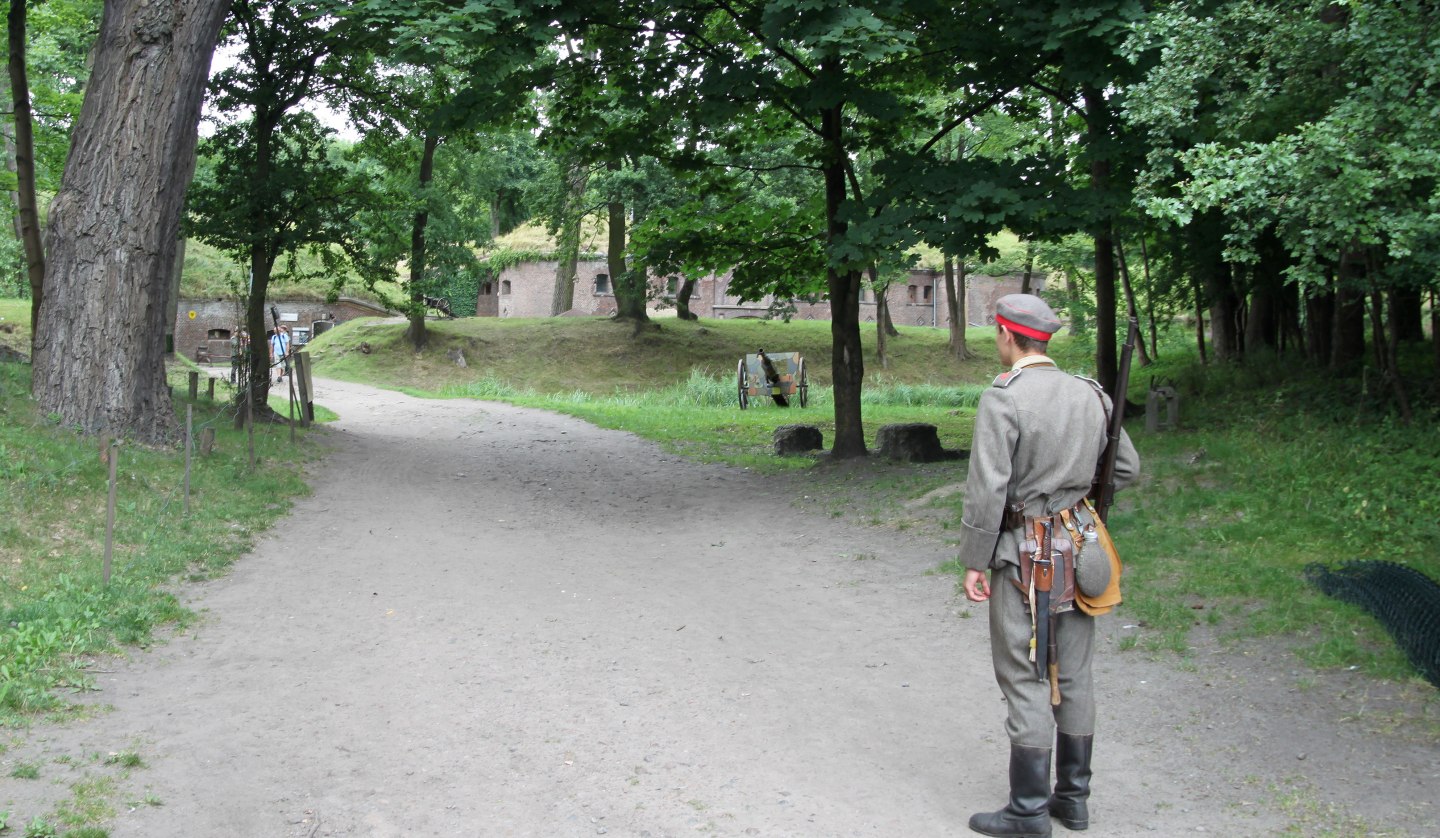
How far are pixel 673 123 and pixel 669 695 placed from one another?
10.9 metres

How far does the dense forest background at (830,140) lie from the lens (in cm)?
704

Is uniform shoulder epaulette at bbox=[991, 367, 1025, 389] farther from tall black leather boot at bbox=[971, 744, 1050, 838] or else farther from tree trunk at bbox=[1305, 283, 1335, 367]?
tree trunk at bbox=[1305, 283, 1335, 367]

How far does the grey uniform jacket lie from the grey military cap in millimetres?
171

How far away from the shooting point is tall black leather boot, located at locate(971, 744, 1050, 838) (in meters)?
4.74

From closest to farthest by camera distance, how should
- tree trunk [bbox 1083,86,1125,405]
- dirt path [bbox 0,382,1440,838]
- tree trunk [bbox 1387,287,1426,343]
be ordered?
dirt path [bbox 0,382,1440,838] → tree trunk [bbox 1083,86,1125,405] → tree trunk [bbox 1387,287,1426,343]

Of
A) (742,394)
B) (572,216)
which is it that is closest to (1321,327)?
(742,394)

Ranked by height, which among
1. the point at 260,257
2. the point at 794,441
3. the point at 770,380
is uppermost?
the point at 260,257

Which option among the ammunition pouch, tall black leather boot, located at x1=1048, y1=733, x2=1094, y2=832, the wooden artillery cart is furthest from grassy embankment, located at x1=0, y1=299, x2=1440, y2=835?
the wooden artillery cart

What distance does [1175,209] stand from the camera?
671 centimetres

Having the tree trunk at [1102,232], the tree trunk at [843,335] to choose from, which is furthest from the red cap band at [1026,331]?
the tree trunk at [843,335]

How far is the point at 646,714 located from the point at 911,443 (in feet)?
35.4

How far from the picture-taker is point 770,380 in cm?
3466

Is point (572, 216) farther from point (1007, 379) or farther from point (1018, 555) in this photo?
point (1018, 555)

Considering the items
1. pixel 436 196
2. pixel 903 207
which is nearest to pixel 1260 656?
→ pixel 903 207
